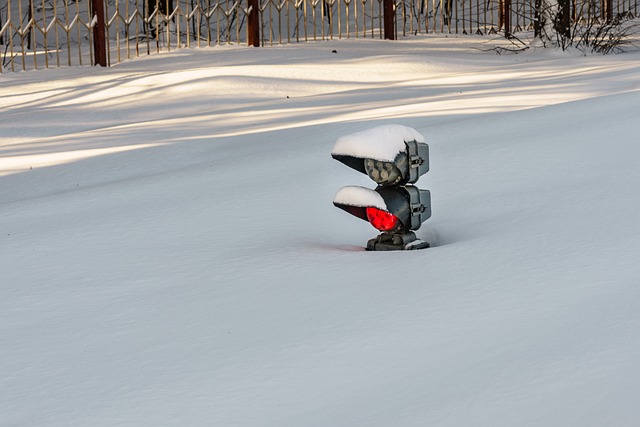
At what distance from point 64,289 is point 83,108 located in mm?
4657

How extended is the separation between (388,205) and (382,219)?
0.04 meters

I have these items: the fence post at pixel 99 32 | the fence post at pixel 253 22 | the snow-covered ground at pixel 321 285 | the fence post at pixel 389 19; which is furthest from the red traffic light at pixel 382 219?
the fence post at pixel 389 19

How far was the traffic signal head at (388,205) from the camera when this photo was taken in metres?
2.44

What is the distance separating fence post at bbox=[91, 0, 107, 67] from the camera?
845 cm

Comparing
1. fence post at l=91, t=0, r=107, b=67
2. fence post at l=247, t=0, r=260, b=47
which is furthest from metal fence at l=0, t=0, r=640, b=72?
fence post at l=91, t=0, r=107, b=67

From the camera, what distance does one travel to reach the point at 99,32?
27.8 feet

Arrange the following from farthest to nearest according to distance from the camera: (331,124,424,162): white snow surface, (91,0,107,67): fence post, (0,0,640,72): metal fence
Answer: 1. (0,0,640,72): metal fence
2. (91,0,107,67): fence post
3. (331,124,424,162): white snow surface

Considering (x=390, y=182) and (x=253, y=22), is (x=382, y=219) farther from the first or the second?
(x=253, y=22)

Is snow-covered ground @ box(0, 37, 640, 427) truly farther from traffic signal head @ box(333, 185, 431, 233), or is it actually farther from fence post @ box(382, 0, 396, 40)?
fence post @ box(382, 0, 396, 40)

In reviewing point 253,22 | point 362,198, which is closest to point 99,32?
point 253,22

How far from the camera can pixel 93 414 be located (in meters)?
1.57

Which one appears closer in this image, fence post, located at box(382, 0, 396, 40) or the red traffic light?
the red traffic light

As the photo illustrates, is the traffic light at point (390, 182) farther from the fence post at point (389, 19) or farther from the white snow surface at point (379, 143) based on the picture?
the fence post at point (389, 19)

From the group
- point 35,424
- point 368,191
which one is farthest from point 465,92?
point 35,424
